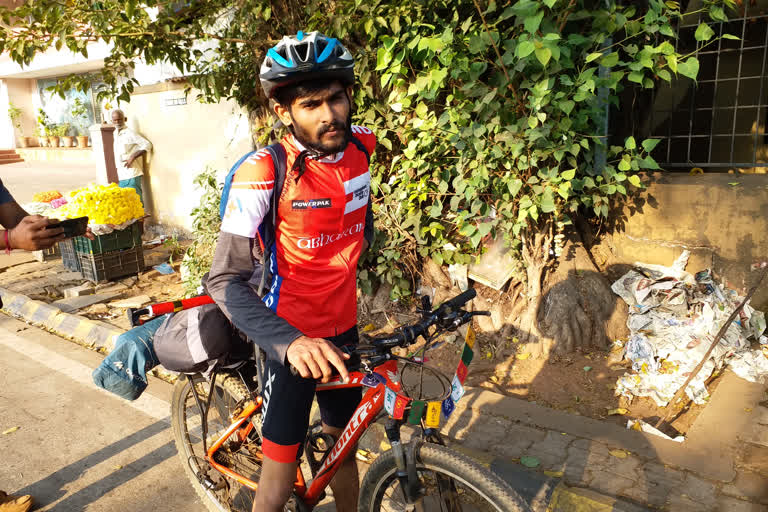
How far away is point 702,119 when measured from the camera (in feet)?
25.7

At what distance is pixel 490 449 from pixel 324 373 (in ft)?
6.79

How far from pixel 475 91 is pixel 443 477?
293 cm

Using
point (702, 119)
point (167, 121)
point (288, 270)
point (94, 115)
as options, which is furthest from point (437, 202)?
point (94, 115)

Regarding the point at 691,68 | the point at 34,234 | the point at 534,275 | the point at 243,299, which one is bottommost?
the point at 534,275

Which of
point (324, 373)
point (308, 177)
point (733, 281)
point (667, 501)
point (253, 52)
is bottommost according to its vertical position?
point (667, 501)

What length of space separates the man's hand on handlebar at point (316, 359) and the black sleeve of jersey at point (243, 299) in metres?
0.07

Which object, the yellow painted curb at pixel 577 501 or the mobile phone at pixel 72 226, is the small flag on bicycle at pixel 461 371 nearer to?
the yellow painted curb at pixel 577 501

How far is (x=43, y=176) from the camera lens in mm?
18734

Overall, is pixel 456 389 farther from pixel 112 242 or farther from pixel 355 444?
pixel 112 242

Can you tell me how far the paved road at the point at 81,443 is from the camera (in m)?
3.40

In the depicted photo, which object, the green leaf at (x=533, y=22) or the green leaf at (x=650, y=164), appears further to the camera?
the green leaf at (x=650, y=164)

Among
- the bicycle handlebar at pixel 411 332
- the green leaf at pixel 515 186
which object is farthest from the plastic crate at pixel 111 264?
the bicycle handlebar at pixel 411 332

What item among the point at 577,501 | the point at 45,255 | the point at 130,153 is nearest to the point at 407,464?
the point at 577,501

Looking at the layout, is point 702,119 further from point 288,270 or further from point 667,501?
point 288,270
